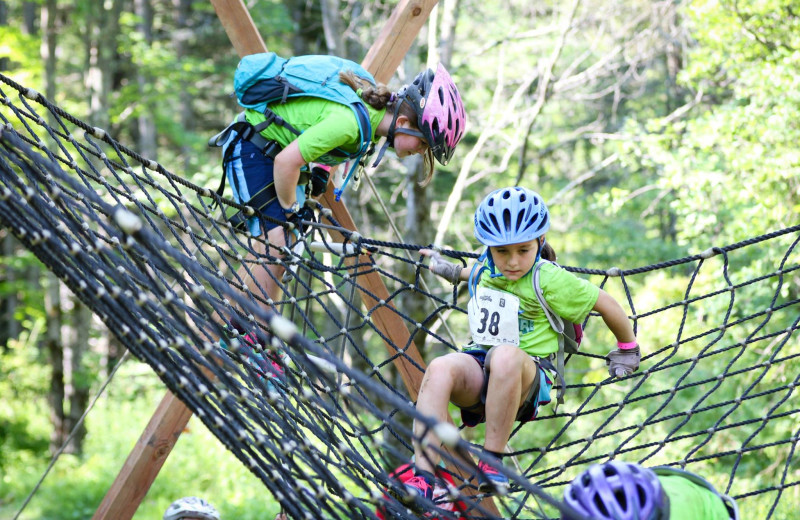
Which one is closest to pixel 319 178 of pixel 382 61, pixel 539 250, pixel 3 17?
pixel 382 61

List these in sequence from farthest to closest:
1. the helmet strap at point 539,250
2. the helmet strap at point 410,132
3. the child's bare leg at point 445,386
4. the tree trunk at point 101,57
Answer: the tree trunk at point 101,57, the helmet strap at point 410,132, the helmet strap at point 539,250, the child's bare leg at point 445,386

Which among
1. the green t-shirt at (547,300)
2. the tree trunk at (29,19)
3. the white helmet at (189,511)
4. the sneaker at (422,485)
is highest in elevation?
the tree trunk at (29,19)

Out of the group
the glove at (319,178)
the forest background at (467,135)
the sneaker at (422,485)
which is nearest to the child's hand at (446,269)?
the glove at (319,178)

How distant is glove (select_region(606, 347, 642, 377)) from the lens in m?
2.36

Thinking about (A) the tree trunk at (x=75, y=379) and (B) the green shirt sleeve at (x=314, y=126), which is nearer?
(B) the green shirt sleeve at (x=314, y=126)

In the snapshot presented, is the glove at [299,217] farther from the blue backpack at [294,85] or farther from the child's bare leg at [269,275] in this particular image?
the blue backpack at [294,85]

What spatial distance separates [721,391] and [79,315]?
18.9 ft

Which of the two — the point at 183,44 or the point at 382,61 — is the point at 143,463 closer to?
the point at 382,61

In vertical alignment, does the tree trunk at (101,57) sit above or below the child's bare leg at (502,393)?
above

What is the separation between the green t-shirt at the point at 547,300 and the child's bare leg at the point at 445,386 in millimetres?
204

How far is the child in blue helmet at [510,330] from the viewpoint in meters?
2.10

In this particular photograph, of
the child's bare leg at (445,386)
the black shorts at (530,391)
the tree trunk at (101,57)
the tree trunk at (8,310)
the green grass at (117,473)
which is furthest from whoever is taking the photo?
the tree trunk at (8,310)

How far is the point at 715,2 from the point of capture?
534 cm

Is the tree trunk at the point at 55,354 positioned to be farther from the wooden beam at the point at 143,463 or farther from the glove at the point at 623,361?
the glove at the point at 623,361
